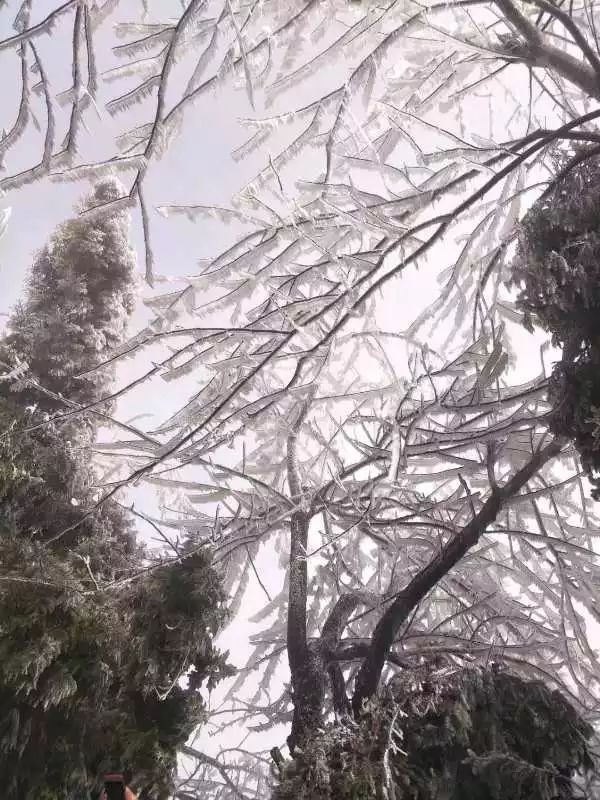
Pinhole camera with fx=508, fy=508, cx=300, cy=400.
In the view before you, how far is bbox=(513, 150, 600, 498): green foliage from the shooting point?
207 centimetres

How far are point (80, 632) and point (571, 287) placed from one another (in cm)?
350

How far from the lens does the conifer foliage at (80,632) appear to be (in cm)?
294

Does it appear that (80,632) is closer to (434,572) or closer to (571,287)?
(434,572)

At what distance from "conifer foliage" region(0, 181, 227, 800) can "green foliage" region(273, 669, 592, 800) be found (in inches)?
39.4

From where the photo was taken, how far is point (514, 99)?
4184 millimetres

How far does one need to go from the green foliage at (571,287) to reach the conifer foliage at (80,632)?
2.18 m

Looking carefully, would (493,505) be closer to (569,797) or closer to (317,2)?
(569,797)

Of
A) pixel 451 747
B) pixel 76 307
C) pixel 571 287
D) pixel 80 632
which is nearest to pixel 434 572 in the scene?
pixel 451 747

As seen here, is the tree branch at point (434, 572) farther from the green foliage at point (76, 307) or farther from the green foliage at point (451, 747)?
the green foliage at point (76, 307)

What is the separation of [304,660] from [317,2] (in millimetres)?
4139

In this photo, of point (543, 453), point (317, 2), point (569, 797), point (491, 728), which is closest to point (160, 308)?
point (317, 2)

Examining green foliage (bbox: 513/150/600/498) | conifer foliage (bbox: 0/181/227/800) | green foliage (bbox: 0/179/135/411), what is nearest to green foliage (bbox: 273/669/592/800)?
conifer foliage (bbox: 0/181/227/800)

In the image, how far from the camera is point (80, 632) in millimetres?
3350

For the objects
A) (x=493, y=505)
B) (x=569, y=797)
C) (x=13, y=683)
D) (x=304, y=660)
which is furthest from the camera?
(x=304, y=660)
